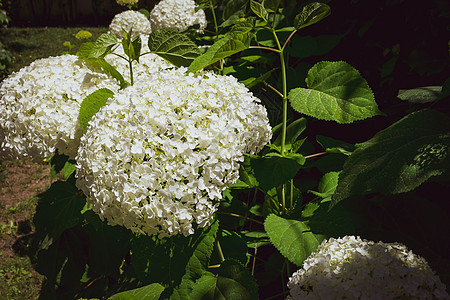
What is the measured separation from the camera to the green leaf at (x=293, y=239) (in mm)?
1277

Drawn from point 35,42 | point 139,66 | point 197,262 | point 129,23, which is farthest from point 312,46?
point 35,42

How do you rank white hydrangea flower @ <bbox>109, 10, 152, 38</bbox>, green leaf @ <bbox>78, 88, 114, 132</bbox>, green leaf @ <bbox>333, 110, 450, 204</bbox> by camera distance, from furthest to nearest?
1. white hydrangea flower @ <bbox>109, 10, 152, 38</bbox>
2. green leaf @ <bbox>78, 88, 114, 132</bbox>
3. green leaf @ <bbox>333, 110, 450, 204</bbox>

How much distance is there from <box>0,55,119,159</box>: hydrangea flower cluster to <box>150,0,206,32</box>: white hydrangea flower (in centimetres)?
212

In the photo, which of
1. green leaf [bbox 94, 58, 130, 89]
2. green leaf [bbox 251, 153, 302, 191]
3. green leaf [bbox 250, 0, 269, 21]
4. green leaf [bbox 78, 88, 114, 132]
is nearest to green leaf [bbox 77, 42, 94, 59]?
green leaf [bbox 94, 58, 130, 89]

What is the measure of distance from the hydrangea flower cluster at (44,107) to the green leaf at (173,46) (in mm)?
297

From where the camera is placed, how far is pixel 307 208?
1.65 meters

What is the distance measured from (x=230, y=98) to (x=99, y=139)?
531 millimetres

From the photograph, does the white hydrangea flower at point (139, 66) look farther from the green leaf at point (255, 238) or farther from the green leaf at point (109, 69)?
the green leaf at point (255, 238)

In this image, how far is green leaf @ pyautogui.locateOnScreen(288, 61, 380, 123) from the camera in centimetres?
142

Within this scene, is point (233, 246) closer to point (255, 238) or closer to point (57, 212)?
point (255, 238)


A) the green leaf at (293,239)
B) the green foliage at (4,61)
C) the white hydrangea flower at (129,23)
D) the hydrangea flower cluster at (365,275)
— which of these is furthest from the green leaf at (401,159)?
→ the green foliage at (4,61)

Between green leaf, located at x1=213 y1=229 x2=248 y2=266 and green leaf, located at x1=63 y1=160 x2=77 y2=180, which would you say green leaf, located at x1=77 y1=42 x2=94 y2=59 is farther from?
green leaf, located at x1=213 y1=229 x2=248 y2=266

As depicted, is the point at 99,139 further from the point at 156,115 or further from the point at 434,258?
the point at 434,258

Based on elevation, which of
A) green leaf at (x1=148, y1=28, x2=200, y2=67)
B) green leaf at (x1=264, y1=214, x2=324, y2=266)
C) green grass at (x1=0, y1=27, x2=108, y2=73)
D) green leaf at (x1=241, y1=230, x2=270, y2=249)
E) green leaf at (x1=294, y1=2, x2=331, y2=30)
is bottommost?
green grass at (x1=0, y1=27, x2=108, y2=73)
